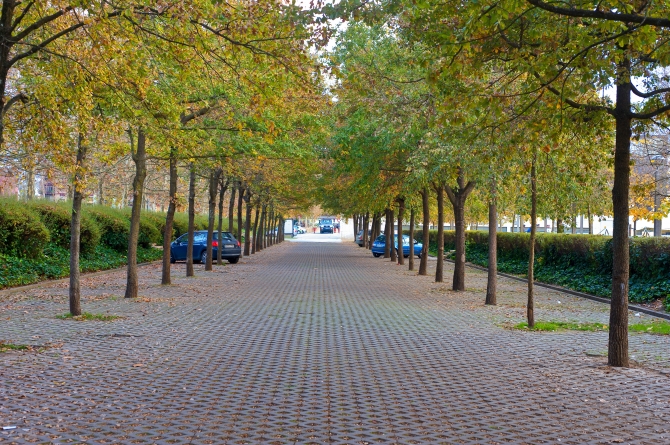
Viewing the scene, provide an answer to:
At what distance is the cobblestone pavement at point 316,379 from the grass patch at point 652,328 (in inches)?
30.6

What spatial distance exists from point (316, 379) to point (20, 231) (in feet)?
48.1

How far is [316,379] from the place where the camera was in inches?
314

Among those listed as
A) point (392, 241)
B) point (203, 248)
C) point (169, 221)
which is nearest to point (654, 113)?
point (169, 221)

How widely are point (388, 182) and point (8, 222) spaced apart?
11935 millimetres

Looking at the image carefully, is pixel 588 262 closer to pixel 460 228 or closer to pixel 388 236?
pixel 460 228

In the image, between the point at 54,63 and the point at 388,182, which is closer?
the point at 54,63

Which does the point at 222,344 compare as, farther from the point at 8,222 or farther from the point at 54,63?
the point at 8,222

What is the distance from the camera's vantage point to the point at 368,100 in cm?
1212

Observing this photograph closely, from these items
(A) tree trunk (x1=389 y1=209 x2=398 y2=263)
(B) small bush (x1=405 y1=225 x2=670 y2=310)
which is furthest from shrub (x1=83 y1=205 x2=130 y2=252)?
(B) small bush (x1=405 y1=225 x2=670 y2=310)

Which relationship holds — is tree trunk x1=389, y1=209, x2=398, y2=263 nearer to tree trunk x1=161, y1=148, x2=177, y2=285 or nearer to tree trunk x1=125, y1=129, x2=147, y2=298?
tree trunk x1=161, y1=148, x2=177, y2=285

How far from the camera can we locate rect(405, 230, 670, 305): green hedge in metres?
18.0

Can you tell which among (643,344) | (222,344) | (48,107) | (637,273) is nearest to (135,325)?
(222,344)

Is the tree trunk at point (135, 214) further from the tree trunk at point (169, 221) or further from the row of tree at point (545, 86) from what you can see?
the row of tree at point (545, 86)

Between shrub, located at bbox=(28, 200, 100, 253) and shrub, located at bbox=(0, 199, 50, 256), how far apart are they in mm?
1420
